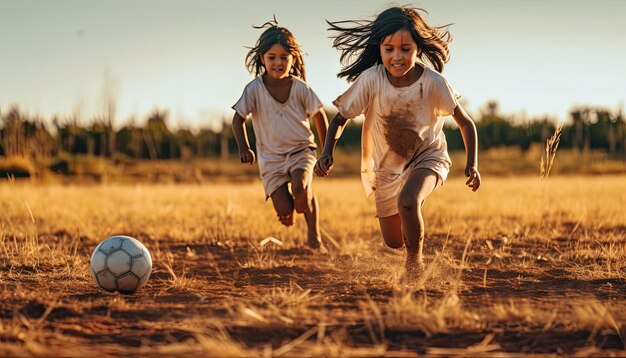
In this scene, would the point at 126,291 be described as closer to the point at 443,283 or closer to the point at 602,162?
the point at 443,283

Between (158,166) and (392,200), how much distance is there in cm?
2457

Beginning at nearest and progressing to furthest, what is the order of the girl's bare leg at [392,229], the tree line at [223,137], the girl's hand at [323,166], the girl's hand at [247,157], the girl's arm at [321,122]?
the girl's hand at [323,166], the girl's bare leg at [392,229], the girl's hand at [247,157], the girl's arm at [321,122], the tree line at [223,137]

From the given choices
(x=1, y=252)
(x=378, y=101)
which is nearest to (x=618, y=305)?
(x=378, y=101)

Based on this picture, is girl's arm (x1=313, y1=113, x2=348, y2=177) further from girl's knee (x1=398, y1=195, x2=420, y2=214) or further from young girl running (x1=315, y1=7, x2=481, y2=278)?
girl's knee (x1=398, y1=195, x2=420, y2=214)

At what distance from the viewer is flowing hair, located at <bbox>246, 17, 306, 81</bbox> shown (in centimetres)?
661

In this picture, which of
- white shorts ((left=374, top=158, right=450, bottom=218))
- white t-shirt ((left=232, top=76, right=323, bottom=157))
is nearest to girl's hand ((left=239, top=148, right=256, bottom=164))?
white t-shirt ((left=232, top=76, right=323, bottom=157))

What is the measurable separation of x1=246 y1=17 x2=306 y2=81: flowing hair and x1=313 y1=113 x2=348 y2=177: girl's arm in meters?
1.25

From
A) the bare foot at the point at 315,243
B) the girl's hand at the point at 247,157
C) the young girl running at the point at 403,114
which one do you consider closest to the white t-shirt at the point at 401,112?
the young girl running at the point at 403,114

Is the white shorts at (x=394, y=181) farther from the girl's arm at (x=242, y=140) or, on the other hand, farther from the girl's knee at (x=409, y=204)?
the girl's arm at (x=242, y=140)

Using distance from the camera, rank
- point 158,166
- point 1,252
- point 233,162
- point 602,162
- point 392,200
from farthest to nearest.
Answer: point 233,162
point 158,166
point 602,162
point 1,252
point 392,200

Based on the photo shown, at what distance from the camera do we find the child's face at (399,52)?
5332mm

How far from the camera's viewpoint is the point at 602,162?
26.5m

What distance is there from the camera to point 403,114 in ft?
18.0

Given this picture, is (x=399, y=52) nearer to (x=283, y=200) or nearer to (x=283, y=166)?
(x=283, y=166)
